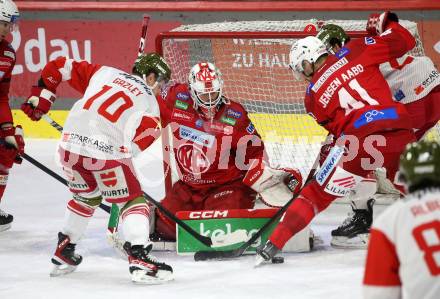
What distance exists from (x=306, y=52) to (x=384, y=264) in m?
2.30

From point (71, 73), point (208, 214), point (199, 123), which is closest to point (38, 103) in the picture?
point (71, 73)

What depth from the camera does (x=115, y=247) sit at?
467 centimetres

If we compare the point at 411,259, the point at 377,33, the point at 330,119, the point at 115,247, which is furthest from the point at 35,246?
the point at 411,259

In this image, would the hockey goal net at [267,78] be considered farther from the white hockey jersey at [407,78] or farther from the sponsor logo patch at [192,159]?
the sponsor logo patch at [192,159]

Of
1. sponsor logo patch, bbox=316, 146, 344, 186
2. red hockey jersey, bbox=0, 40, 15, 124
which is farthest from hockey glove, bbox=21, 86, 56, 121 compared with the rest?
sponsor logo patch, bbox=316, 146, 344, 186

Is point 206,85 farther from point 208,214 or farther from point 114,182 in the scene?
point 114,182

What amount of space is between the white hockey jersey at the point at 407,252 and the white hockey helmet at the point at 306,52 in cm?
220

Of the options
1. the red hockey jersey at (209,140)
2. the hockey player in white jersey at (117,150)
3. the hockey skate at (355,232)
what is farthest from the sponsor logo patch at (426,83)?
the hockey player in white jersey at (117,150)

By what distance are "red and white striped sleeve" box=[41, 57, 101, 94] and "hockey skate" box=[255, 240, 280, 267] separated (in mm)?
1104

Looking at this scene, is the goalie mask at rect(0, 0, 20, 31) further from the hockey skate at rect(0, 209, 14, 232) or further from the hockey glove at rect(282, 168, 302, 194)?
the hockey glove at rect(282, 168, 302, 194)

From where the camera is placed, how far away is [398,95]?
5035 mm

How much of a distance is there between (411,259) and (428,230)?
8 centimetres

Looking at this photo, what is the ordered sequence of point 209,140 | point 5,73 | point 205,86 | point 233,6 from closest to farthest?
point 205,86, point 209,140, point 5,73, point 233,6

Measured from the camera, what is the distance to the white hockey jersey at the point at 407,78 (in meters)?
4.98
